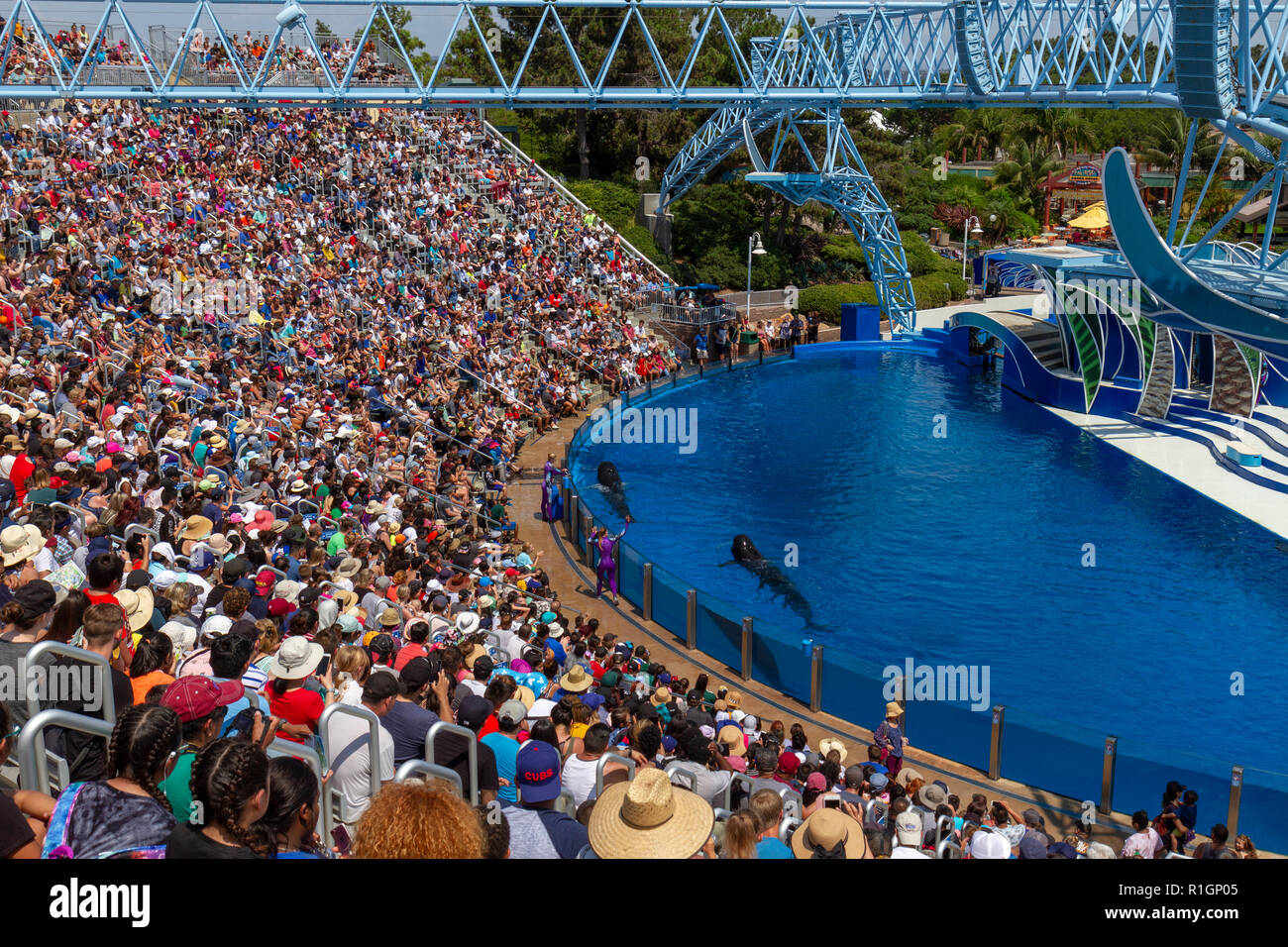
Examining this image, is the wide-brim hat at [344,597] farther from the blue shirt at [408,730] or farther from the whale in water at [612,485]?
the whale in water at [612,485]

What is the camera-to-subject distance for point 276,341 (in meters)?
20.4

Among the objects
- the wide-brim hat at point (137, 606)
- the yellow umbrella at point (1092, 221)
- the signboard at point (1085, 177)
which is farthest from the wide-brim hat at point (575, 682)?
the signboard at point (1085, 177)

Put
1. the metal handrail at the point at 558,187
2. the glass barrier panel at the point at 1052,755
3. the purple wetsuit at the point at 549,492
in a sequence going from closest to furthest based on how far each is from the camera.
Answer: the glass barrier panel at the point at 1052,755
the purple wetsuit at the point at 549,492
the metal handrail at the point at 558,187

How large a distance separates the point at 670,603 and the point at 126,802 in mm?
10677

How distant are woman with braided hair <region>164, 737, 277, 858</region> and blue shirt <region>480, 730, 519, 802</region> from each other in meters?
2.96

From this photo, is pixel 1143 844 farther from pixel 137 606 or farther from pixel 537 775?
pixel 137 606

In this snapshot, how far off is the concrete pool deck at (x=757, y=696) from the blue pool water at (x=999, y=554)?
1.91ft

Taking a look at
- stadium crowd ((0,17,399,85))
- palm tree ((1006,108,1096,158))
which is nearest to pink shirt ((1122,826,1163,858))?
stadium crowd ((0,17,399,85))

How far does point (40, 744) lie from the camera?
174 inches

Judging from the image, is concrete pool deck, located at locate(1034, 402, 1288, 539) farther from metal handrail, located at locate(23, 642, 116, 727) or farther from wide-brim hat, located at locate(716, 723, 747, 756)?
metal handrail, located at locate(23, 642, 116, 727)

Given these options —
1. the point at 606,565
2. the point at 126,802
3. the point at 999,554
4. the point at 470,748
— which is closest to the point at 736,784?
the point at 470,748

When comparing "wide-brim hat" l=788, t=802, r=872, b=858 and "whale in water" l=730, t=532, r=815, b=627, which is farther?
"whale in water" l=730, t=532, r=815, b=627

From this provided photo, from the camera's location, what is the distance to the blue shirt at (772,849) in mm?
5508

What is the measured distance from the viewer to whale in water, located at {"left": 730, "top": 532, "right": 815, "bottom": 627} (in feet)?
52.4
